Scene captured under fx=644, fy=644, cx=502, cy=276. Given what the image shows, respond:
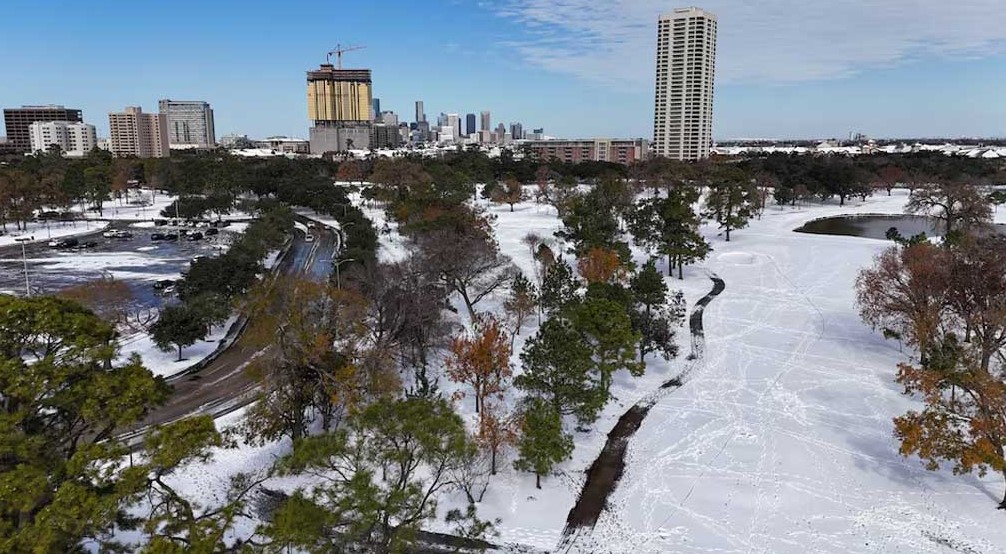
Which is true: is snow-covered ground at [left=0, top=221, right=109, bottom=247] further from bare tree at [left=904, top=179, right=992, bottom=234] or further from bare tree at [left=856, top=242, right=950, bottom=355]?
bare tree at [left=904, top=179, right=992, bottom=234]

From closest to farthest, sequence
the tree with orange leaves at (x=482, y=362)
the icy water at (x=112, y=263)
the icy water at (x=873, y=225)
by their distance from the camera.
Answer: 1. the tree with orange leaves at (x=482, y=362)
2. the icy water at (x=112, y=263)
3. the icy water at (x=873, y=225)

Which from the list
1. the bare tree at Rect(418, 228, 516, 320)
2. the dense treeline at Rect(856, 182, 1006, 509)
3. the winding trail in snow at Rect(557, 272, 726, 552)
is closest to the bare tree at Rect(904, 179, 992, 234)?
the dense treeline at Rect(856, 182, 1006, 509)

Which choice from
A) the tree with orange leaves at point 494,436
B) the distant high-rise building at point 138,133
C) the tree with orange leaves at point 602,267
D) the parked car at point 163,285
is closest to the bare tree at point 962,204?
the tree with orange leaves at point 602,267

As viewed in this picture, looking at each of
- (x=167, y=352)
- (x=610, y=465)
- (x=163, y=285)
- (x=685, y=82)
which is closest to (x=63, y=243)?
(x=163, y=285)

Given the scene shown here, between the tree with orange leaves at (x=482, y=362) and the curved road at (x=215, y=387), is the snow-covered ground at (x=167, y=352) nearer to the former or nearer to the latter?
the curved road at (x=215, y=387)

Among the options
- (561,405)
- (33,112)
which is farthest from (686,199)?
(33,112)

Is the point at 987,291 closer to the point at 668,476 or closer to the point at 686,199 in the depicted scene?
the point at 668,476
